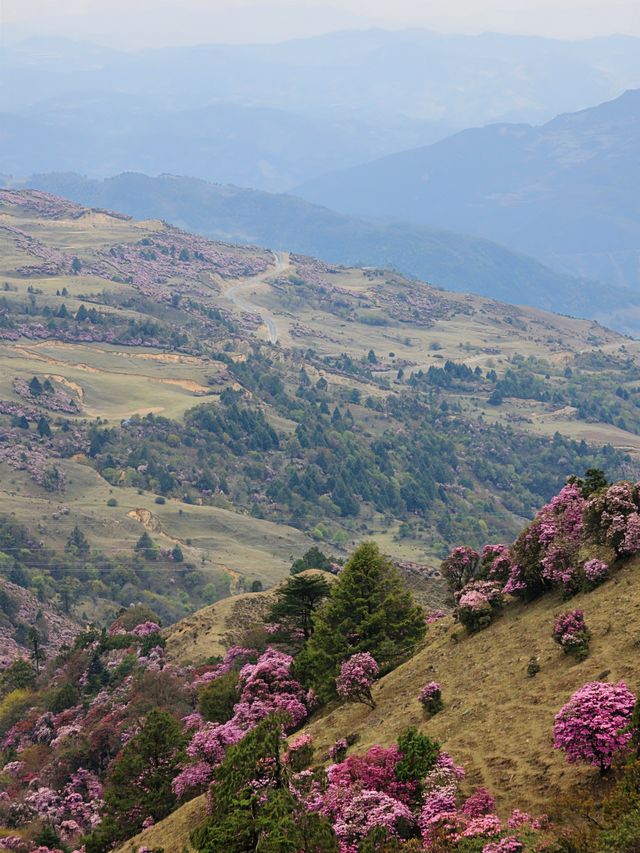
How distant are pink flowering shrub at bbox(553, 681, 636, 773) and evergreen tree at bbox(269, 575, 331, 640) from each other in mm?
25437

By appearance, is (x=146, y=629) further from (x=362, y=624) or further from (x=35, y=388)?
(x=35, y=388)

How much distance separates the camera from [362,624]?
159 ft

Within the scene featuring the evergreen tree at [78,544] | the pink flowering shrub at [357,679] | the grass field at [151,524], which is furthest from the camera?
the grass field at [151,524]

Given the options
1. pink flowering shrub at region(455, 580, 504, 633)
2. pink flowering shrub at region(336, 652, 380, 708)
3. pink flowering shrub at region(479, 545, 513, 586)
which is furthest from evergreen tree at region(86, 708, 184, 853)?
pink flowering shrub at region(479, 545, 513, 586)

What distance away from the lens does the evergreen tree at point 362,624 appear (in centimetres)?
4775

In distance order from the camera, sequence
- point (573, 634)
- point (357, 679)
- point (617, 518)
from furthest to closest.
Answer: point (357, 679)
point (617, 518)
point (573, 634)

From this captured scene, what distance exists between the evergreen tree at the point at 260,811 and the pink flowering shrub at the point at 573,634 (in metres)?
10.4

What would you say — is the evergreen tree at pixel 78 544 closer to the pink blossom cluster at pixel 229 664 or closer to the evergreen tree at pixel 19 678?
the evergreen tree at pixel 19 678

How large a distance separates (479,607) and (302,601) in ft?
45.4

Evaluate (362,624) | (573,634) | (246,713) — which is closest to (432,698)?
(573,634)

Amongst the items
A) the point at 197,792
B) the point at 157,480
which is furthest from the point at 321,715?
the point at 157,480

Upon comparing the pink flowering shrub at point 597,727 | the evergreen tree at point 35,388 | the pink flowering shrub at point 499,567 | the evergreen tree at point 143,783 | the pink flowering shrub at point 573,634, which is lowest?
the evergreen tree at point 35,388

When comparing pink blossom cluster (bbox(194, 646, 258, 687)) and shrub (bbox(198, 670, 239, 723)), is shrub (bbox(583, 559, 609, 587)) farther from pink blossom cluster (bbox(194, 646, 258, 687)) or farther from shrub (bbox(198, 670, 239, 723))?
pink blossom cluster (bbox(194, 646, 258, 687))

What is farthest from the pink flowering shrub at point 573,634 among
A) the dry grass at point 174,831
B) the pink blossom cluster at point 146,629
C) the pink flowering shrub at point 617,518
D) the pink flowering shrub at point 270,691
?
the pink blossom cluster at point 146,629
